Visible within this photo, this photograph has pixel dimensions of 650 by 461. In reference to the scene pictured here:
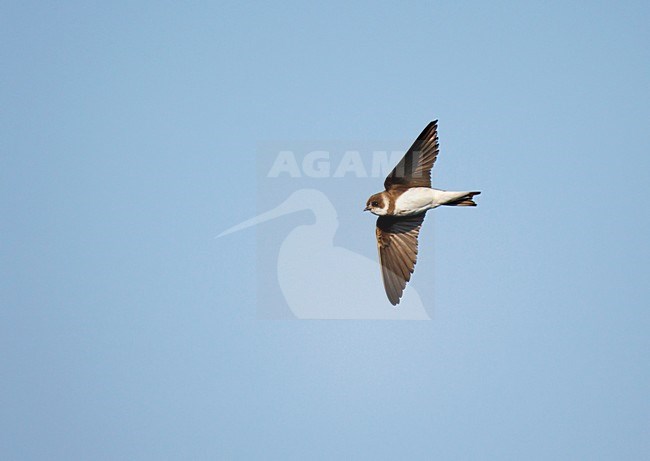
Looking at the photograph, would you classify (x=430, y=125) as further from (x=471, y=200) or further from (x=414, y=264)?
(x=414, y=264)

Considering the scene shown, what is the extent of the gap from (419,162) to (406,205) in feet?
1.97

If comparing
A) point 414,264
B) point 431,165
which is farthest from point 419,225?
point 431,165

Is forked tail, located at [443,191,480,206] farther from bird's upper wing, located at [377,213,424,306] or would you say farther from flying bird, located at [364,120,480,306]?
bird's upper wing, located at [377,213,424,306]

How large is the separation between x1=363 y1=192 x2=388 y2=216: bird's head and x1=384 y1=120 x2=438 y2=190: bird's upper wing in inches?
10.0

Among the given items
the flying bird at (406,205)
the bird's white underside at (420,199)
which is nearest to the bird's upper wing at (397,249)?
the flying bird at (406,205)

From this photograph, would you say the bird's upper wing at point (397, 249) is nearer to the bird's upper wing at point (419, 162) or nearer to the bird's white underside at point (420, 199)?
the bird's white underside at point (420, 199)

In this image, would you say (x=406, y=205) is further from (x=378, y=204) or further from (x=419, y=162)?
(x=419, y=162)

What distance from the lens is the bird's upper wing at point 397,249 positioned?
9977 mm

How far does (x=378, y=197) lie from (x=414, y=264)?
102 centimetres

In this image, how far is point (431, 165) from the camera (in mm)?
9070

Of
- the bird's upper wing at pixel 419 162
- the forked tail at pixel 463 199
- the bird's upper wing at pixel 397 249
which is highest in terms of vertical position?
the bird's upper wing at pixel 419 162

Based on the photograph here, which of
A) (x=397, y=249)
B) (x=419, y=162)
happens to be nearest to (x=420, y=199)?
(x=419, y=162)

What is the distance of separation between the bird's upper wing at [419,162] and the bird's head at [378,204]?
0.83 feet

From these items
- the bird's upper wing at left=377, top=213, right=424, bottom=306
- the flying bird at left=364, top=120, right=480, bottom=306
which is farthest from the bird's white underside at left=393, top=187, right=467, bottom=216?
the bird's upper wing at left=377, top=213, right=424, bottom=306
